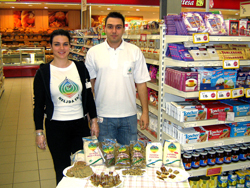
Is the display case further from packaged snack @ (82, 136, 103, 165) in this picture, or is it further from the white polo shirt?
packaged snack @ (82, 136, 103, 165)

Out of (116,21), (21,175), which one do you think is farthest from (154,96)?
(21,175)

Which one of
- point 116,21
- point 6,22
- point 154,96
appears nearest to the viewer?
point 116,21

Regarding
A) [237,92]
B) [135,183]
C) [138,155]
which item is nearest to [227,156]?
[237,92]

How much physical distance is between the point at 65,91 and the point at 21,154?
271cm

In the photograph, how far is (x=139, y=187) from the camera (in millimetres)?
1682

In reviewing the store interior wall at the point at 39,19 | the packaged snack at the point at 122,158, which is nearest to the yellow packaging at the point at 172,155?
the packaged snack at the point at 122,158

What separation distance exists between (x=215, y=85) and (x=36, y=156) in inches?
123

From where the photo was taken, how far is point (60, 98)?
7.27 ft

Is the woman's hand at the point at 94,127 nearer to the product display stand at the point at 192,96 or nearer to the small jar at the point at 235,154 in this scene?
the product display stand at the point at 192,96

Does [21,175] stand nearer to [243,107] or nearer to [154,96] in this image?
[154,96]

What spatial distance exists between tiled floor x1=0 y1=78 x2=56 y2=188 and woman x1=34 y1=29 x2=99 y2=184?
1413 mm

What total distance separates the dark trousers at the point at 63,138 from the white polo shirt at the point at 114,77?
29 centimetres

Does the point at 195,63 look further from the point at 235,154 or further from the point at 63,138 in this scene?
the point at 63,138

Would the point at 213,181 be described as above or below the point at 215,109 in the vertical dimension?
below
